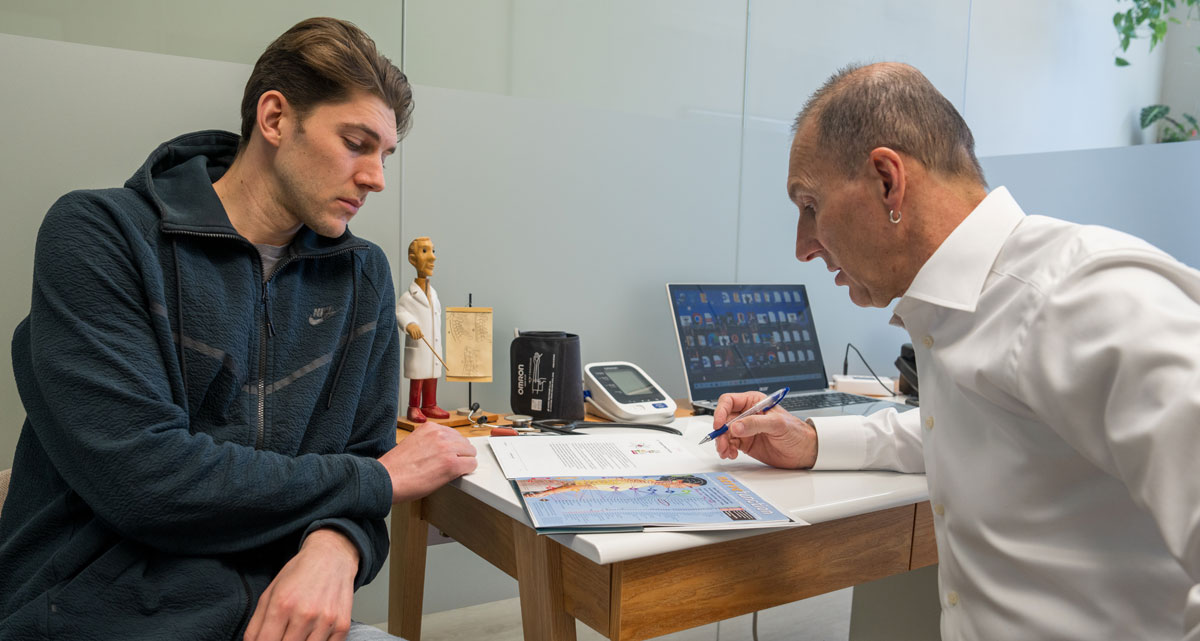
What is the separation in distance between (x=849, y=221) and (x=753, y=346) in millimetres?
1266

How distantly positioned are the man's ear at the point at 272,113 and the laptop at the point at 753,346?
1.21 meters

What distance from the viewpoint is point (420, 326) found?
1.83 meters

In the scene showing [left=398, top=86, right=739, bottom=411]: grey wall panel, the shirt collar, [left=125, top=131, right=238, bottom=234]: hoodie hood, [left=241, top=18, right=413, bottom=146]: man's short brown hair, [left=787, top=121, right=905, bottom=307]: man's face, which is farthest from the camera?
[left=398, top=86, right=739, bottom=411]: grey wall panel

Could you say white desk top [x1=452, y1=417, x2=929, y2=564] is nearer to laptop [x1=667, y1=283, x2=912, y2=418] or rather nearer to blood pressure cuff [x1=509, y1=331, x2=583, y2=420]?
blood pressure cuff [x1=509, y1=331, x2=583, y2=420]

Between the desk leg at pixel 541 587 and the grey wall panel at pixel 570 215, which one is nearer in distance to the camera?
the desk leg at pixel 541 587

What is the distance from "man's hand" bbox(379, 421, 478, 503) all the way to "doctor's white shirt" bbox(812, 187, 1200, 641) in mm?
721

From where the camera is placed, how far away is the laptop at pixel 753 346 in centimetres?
221

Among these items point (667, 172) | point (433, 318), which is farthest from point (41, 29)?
point (667, 172)

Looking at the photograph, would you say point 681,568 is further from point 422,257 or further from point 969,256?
point 422,257

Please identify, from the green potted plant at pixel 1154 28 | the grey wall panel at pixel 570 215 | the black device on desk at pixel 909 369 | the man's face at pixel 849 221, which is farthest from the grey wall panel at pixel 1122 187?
the man's face at pixel 849 221

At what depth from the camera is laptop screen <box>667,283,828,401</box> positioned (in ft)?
7.34

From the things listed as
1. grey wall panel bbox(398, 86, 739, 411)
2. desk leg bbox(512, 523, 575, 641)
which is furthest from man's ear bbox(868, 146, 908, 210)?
grey wall panel bbox(398, 86, 739, 411)

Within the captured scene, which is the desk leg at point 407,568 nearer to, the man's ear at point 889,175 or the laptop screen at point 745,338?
the laptop screen at point 745,338

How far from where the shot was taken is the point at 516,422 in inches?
71.8
